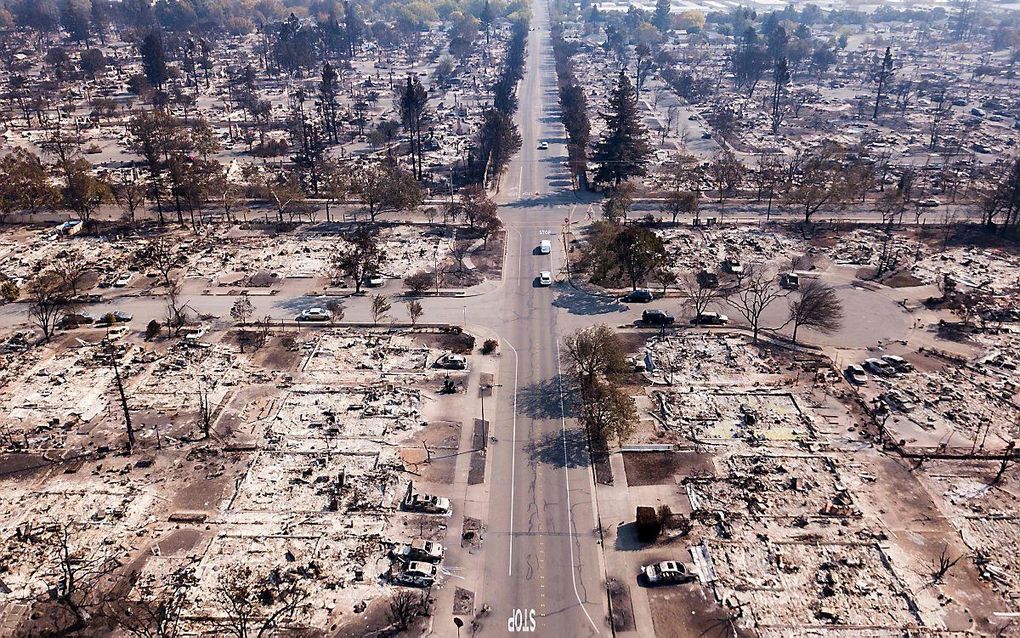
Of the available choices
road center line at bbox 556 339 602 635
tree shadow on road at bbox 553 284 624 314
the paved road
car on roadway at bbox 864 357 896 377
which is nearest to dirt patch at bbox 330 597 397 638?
the paved road

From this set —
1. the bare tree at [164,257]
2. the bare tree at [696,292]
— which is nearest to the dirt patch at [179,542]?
the bare tree at [164,257]

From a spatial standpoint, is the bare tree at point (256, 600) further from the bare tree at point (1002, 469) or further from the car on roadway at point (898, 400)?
the car on roadway at point (898, 400)

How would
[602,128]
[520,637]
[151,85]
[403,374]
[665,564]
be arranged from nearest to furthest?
[520,637] → [665,564] → [403,374] → [602,128] → [151,85]

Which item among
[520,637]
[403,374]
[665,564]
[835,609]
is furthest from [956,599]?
[403,374]

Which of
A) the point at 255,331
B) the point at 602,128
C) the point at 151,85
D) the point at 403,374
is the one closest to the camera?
the point at 403,374

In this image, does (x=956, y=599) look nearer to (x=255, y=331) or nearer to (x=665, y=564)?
(x=665, y=564)

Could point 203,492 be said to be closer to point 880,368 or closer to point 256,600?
point 256,600
